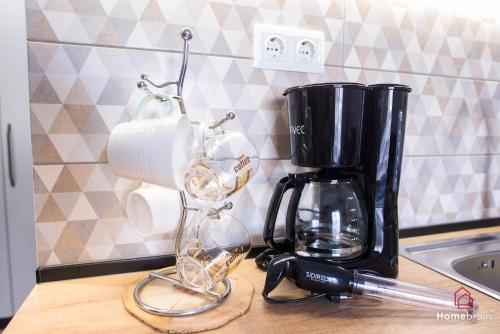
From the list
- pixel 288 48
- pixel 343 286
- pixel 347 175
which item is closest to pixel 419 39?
pixel 288 48

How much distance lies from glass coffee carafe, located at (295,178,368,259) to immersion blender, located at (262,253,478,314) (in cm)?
10

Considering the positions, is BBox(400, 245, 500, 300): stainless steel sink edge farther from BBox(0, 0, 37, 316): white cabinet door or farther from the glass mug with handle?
BBox(0, 0, 37, 316): white cabinet door

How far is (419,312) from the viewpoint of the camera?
0.54 meters

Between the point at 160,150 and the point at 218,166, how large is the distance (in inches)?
3.9

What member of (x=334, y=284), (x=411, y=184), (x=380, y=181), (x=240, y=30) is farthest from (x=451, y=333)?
(x=240, y=30)

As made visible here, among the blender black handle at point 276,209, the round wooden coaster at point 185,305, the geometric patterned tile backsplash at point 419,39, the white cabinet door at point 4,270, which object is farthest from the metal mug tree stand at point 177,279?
the white cabinet door at point 4,270

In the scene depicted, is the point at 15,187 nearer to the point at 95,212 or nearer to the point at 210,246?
the point at 95,212

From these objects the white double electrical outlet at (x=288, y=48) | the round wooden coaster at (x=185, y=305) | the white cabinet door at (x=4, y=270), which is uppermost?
the white double electrical outlet at (x=288, y=48)

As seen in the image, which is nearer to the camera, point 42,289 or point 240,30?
point 42,289

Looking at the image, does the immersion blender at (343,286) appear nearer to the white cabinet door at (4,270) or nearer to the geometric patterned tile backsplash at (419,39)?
the geometric patterned tile backsplash at (419,39)

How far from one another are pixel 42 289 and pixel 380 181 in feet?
2.32

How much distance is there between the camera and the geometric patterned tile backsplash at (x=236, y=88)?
2.17ft

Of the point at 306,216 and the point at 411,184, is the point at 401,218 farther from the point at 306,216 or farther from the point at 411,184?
the point at 306,216

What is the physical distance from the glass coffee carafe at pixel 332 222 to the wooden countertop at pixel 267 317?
0.12 meters
